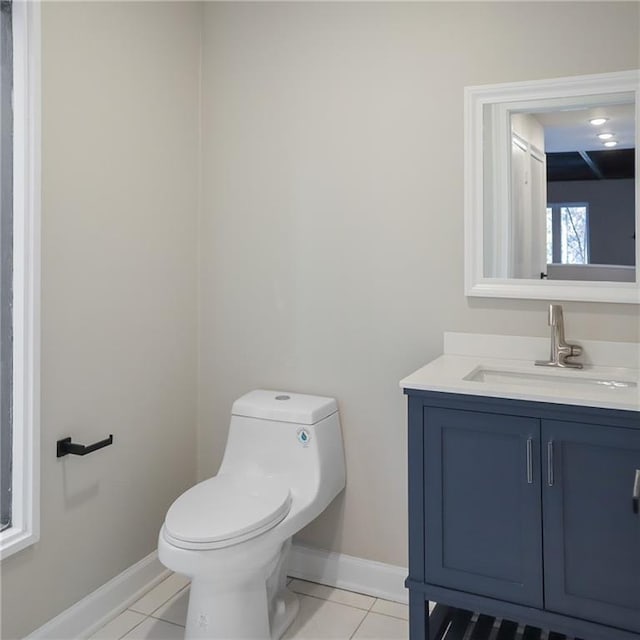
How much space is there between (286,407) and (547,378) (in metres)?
0.92

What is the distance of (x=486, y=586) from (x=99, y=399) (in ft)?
4.56

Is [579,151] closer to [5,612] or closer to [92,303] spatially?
[92,303]

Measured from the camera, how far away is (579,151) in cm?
201

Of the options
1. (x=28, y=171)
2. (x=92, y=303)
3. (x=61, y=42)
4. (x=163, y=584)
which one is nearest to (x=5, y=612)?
(x=163, y=584)

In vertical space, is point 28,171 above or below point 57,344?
above

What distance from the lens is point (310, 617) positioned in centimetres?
219

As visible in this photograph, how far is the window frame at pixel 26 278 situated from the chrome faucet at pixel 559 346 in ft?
5.32

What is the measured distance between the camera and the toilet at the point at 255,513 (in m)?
1.79

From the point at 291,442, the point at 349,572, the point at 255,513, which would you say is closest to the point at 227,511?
the point at 255,513

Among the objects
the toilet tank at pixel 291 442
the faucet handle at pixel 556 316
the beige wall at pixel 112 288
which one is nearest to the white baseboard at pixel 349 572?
the toilet tank at pixel 291 442

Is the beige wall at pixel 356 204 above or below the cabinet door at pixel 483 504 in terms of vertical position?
above

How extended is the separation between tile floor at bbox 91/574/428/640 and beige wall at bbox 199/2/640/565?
0.59 feet

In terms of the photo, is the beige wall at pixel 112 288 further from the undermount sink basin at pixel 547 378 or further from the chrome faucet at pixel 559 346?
the chrome faucet at pixel 559 346

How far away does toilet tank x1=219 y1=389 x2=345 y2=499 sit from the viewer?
87.4 inches
